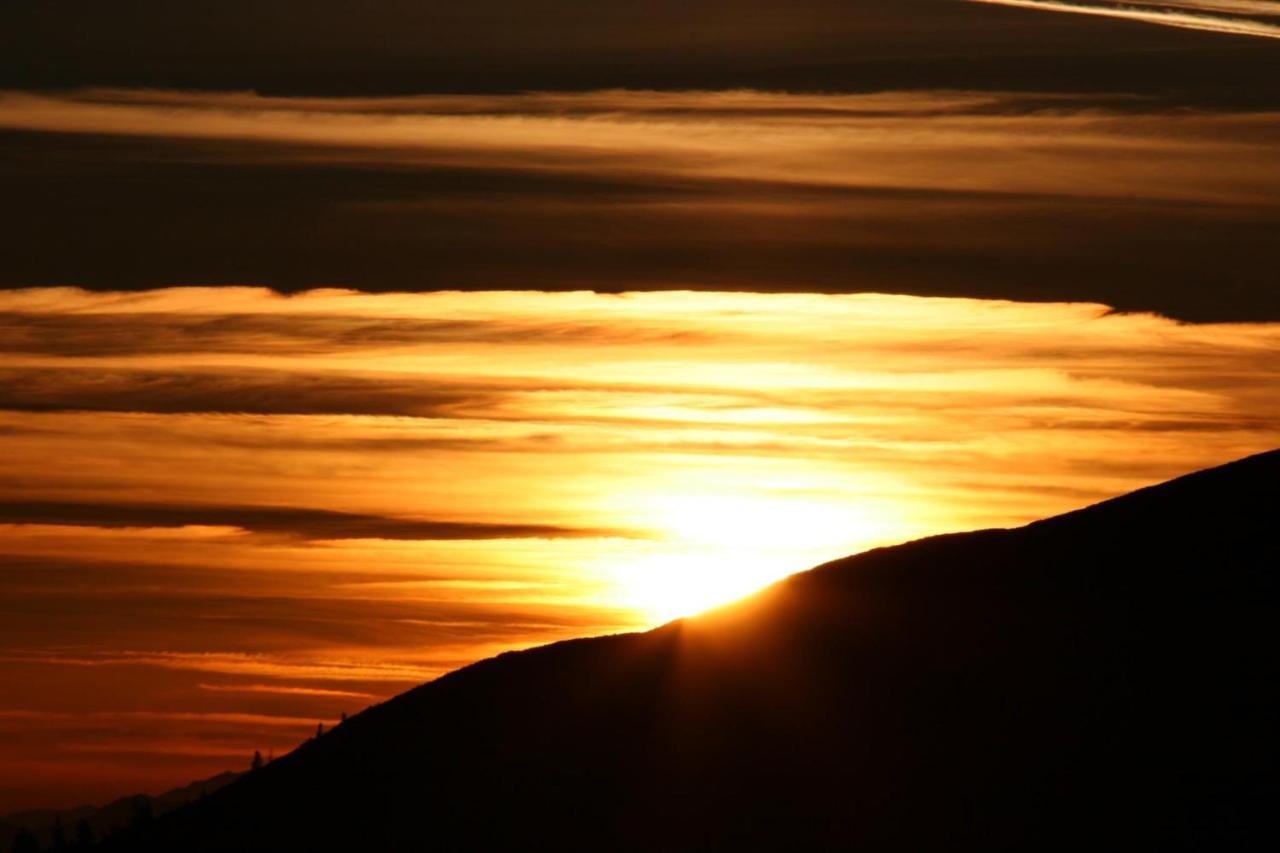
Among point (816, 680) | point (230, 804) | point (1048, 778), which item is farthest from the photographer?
point (230, 804)

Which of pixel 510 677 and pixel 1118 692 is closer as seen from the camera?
pixel 1118 692

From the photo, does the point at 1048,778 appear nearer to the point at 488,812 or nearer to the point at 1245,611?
the point at 1245,611

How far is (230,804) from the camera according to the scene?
9544cm

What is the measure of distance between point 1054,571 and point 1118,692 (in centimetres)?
1000

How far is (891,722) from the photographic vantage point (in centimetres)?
8125

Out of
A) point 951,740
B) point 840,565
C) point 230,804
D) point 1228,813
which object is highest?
point 840,565

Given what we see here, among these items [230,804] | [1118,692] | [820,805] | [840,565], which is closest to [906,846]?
[820,805]

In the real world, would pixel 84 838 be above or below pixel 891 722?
above

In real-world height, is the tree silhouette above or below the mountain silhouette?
above

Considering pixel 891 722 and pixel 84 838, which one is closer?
pixel 891 722

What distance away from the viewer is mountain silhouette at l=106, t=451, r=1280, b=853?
242 ft

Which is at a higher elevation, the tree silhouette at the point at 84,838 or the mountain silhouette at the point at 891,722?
the tree silhouette at the point at 84,838

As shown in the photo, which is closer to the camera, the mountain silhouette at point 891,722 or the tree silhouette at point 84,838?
the mountain silhouette at point 891,722

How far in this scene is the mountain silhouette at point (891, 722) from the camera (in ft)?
242
